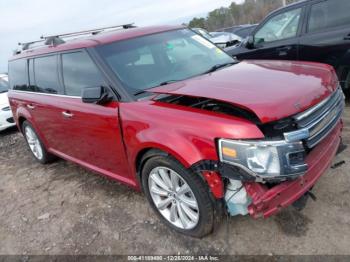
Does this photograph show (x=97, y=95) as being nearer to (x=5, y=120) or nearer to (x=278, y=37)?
(x=278, y=37)

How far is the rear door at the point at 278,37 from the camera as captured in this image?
5.73m

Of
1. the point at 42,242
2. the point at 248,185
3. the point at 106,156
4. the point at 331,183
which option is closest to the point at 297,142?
the point at 248,185

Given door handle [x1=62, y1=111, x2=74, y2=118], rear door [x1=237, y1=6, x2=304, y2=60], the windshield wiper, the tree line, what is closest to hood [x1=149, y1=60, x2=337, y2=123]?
the windshield wiper

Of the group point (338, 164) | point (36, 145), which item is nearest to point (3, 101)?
point (36, 145)

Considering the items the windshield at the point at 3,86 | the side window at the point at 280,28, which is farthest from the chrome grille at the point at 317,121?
the windshield at the point at 3,86

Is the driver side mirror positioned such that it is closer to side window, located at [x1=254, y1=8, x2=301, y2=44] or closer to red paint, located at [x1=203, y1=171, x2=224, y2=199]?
red paint, located at [x1=203, y1=171, x2=224, y2=199]

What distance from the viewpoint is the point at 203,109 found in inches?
108

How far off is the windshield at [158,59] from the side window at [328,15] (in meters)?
2.24

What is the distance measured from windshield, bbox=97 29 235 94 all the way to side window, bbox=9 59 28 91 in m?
2.17

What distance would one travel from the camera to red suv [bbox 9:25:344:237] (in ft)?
8.09

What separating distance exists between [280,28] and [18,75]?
4393 millimetres

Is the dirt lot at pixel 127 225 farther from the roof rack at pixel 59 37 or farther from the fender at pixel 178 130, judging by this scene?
the roof rack at pixel 59 37

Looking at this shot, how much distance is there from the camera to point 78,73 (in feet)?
12.4

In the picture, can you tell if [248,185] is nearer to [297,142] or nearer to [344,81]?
[297,142]
